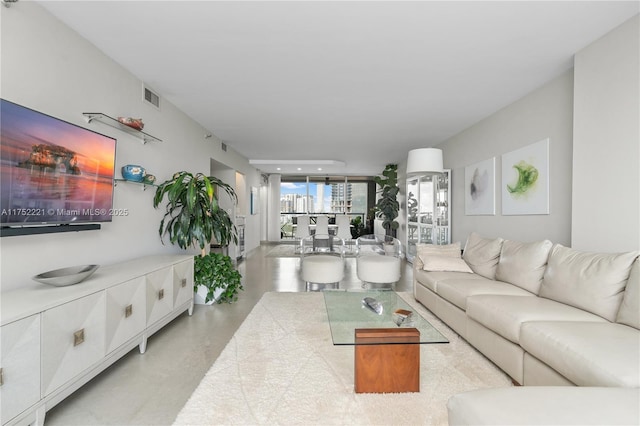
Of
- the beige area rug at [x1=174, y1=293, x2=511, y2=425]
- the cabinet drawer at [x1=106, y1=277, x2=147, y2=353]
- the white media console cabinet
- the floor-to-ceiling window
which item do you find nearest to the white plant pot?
the beige area rug at [x1=174, y1=293, x2=511, y2=425]

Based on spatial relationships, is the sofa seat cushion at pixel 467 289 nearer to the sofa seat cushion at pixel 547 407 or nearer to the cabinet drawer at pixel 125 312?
the sofa seat cushion at pixel 547 407

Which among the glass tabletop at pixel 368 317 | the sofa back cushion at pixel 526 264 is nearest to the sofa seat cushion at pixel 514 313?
the sofa back cushion at pixel 526 264

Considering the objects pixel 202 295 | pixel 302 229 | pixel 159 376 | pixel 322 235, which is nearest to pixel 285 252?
pixel 302 229

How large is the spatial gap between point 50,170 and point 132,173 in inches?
35.4

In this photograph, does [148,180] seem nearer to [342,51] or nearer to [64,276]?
[64,276]

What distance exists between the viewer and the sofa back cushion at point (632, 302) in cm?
184

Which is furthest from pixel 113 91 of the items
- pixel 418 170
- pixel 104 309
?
pixel 418 170

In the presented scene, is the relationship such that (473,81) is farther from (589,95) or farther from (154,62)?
(154,62)

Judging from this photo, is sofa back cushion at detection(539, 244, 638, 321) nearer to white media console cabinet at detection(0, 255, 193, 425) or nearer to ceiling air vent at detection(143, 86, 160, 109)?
white media console cabinet at detection(0, 255, 193, 425)

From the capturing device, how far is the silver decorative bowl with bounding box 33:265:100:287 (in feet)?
6.15

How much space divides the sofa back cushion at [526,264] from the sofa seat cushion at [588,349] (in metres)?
0.78

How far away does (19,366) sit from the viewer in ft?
4.86

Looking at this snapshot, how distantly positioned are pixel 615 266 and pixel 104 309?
349 cm

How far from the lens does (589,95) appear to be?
8.53ft
